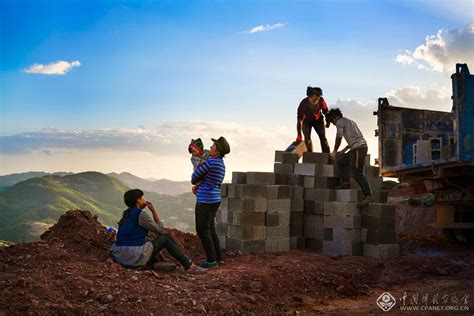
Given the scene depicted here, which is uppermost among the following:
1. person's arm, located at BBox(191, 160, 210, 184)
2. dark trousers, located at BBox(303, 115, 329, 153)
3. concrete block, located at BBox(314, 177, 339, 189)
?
dark trousers, located at BBox(303, 115, 329, 153)

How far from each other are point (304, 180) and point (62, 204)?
1129 inches

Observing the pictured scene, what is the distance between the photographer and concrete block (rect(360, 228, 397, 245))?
27.3 ft

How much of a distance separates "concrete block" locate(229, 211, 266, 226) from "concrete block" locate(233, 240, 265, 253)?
313 millimetres

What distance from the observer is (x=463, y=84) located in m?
8.16

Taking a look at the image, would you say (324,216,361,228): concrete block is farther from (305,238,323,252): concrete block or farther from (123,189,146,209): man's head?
(123,189,146,209): man's head

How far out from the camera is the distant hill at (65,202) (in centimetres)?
2967

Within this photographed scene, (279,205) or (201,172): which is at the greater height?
(201,172)

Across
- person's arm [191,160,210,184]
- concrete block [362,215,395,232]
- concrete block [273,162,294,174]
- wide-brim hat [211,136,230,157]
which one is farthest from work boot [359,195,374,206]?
person's arm [191,160,210,184]

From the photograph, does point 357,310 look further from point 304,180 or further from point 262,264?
point 304,180

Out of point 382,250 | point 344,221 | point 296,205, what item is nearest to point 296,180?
point 296,205

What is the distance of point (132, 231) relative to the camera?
615 centimetres

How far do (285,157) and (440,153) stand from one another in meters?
2.86

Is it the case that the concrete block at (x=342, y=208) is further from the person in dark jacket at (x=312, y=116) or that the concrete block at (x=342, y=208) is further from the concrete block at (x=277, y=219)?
the person in dark jacket at (x=312, y=116)

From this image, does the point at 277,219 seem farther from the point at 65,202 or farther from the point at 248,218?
the point at 65,202
